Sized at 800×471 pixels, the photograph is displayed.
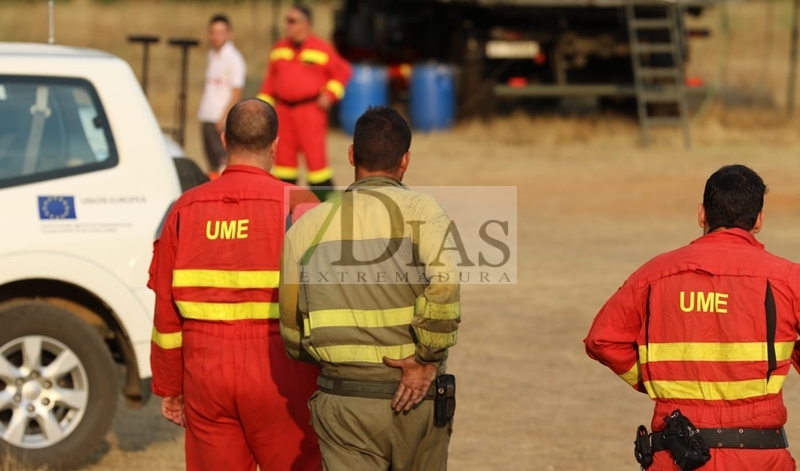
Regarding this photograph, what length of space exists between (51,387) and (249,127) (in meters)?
2.11

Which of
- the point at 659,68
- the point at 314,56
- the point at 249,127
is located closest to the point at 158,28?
the point at 659,68

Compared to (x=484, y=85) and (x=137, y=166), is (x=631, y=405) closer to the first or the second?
(x=137, y=166)

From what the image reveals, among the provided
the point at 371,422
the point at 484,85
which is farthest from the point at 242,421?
the point at 484,85

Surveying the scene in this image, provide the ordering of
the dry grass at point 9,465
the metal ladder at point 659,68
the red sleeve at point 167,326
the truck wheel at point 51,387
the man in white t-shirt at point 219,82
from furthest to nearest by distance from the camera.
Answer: the metal ladder at point 659,68, the man in white t-shirt at point 219,82, the truck wheel at point 51,387, the dry grass at point 9,465, the red sleeve at point 167,326

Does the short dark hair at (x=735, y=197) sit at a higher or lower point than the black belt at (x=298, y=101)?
lower

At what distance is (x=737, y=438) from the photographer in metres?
3.54

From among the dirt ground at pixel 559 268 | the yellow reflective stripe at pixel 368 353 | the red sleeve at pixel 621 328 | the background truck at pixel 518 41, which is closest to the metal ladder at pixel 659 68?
the background truck at pixel 518 41

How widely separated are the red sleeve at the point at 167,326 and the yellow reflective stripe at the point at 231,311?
4.2 inches

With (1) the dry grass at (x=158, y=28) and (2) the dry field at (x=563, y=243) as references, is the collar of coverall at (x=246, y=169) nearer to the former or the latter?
(2) the dry field at (x=563, y=243)

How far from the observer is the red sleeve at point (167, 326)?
428 centimetres

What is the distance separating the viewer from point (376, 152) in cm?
382

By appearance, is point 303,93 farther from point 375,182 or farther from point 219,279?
point 375,182

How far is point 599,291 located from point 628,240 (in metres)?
2.36

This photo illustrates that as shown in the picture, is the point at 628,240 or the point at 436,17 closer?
the point at 628,240
